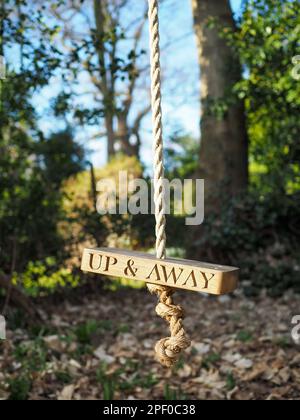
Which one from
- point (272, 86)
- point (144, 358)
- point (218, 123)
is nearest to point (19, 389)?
point (144, 358)

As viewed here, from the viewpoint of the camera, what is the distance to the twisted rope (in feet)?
5.51

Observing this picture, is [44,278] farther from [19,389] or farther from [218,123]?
[218,123]

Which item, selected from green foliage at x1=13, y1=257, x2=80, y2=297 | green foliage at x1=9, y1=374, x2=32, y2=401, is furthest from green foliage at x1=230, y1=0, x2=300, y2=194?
green foliage at x1=9, y1=374, x2=32, y2=401

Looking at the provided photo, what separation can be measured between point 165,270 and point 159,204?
212mm

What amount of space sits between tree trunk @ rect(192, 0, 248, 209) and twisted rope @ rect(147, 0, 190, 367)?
4.12 m

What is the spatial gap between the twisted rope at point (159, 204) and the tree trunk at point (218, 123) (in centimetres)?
412

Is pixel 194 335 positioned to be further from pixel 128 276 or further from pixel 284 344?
pixel 128 276

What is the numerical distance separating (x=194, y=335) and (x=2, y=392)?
167 centimetres

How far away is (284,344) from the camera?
11.4ft

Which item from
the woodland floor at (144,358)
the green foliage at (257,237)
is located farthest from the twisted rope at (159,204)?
the green foliage at (257,237)

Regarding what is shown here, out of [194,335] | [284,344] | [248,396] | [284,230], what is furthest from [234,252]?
[248,396]

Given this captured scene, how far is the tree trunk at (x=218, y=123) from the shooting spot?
584cm

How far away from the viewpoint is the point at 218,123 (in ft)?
19.5
